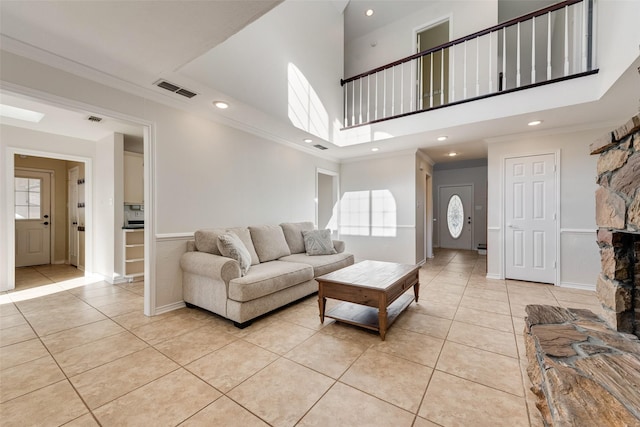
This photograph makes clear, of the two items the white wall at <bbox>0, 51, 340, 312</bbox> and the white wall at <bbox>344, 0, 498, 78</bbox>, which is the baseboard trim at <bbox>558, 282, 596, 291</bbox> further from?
the white wall at <bbox>0, 51, 340, 312</bbox>

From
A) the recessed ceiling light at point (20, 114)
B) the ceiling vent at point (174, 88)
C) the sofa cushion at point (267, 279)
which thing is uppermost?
the recessed ceiling light at point (20, 114)

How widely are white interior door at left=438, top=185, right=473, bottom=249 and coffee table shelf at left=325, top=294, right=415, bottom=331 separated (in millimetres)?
5922

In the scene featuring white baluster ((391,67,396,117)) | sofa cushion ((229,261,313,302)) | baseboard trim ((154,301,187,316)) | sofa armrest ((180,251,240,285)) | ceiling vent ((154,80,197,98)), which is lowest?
baseboard trim ((154,301,187,316))

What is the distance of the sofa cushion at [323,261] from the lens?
339cm

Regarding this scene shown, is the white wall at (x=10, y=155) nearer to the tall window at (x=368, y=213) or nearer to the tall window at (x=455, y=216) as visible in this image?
the tall window at (x=368, y=213)

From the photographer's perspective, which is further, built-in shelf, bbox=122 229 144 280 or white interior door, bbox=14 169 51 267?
white interior door, bbox=14 169 51 267

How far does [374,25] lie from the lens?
5.29 meters

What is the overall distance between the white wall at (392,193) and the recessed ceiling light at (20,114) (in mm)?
5113

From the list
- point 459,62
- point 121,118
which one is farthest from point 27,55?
point 459,62

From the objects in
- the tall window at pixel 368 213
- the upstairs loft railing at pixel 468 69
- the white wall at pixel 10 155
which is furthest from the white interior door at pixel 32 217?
the upstairs loft railing at pixel 468 69

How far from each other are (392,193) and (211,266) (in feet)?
12.8

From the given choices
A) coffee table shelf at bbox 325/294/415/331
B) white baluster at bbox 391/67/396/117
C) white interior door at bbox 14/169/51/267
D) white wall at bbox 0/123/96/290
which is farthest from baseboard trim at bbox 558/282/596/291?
white interior door at bbox 14/169/51/267

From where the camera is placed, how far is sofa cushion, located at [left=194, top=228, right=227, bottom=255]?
3.00 meters

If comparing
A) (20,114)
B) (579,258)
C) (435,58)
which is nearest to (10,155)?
(20,114)
